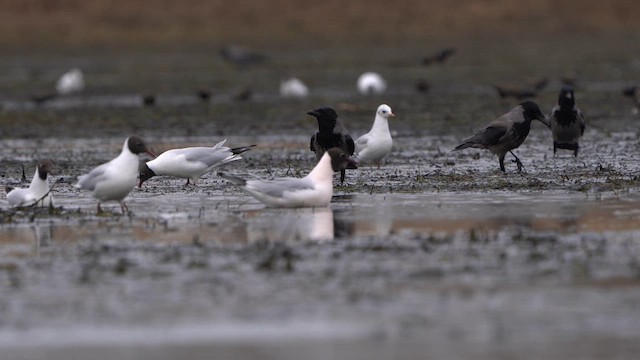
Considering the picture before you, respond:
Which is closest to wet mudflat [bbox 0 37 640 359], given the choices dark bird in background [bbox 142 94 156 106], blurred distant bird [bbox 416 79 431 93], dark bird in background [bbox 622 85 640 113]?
dark bird in background [bbox 622 85 640 113]

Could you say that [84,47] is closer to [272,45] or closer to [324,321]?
[272,45]

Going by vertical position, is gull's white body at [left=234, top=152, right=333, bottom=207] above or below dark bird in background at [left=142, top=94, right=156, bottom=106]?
below

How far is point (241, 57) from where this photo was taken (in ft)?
132

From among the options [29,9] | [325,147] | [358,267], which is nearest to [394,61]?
[29,9]

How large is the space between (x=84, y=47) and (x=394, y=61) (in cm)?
1050

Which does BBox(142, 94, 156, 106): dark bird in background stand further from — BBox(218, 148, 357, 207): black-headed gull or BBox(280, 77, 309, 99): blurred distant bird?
BBox(218, 148, 357, 207): black-headed gull

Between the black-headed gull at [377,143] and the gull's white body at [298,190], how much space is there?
3685 mm

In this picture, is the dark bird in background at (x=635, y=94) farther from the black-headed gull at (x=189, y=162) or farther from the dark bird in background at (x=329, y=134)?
the black-headed gull at (x=189, y=162)

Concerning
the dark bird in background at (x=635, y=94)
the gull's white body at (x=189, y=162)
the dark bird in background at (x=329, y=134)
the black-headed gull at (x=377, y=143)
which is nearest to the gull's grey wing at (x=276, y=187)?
the gull's white body at (x=189, y=162)

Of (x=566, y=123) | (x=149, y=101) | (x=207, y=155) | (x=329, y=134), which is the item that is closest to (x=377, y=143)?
(x=329, y=134)

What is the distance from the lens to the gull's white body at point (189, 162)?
15352 mm

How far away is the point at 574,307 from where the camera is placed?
28.6ft

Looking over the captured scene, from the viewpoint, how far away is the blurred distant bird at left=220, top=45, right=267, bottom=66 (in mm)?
40375

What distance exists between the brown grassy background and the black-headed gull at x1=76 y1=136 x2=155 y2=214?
1342 inches
